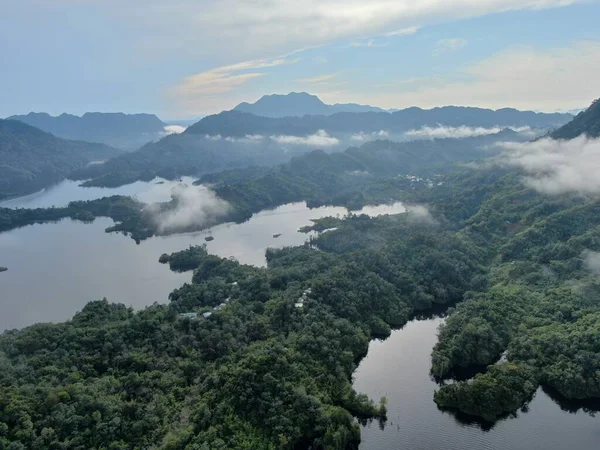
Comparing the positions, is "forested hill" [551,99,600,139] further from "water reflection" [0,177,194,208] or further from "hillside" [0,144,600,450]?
"water reflection" [0,177,194,208]

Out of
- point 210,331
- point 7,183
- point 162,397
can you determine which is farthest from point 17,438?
point 7,183

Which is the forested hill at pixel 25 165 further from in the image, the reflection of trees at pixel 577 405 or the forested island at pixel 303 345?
the reflection of trees at pixel 577 405

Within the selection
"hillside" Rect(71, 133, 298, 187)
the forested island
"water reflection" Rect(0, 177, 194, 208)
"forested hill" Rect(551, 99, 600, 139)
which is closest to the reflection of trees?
the forested island

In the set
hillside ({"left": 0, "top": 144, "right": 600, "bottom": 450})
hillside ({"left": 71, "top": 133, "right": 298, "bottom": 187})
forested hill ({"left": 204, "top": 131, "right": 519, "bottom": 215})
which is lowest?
hillside ({"left": 0, "top": 144, "right": 600, "bottom": 450})

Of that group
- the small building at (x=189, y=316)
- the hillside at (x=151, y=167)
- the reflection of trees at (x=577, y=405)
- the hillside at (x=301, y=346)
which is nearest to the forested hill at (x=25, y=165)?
the hillside at (x=151, y=167)

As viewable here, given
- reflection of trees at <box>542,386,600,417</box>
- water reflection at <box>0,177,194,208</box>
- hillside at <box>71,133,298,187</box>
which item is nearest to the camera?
reflection of trees at <box>542,386,600,417</box>

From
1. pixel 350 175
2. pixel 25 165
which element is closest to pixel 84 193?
pixel 25 165
